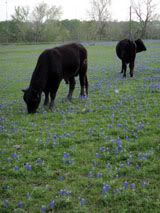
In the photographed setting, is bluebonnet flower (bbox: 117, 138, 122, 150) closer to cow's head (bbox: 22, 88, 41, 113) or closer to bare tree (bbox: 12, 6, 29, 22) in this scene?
cow's head (bbox: 22, 88, 41, 113)

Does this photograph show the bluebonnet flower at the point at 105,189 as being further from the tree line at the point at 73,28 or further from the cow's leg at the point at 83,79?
the tree line at the point at 73,28

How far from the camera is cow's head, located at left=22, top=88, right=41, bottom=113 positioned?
11.0m

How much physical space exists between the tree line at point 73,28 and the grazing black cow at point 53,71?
6994cm

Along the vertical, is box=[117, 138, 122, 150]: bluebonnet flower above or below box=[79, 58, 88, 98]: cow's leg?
below

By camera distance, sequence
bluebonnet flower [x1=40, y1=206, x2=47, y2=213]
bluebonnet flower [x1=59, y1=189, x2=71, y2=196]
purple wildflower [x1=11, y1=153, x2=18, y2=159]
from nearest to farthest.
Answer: bluebonnet flower [x1=40, y1=206, x2=47, y2=213] < bluebonnet flower [x1=59, y1=189, x2=71, y2=196] < purple wildflower [x1=11, y1=153, x2=18, y2=159]

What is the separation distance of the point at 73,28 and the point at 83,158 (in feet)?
330

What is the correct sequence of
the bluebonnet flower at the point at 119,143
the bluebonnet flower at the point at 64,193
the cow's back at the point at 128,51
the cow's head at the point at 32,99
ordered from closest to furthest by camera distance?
1. the bluebonnet flower at the point at 64,193
2. the bluebonnet flower at the point at 119,143
3. the cow's head at the point at 32,99
4. the cow's back at the point at 128,51

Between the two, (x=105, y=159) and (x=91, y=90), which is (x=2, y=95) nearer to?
(x=91, y=90)

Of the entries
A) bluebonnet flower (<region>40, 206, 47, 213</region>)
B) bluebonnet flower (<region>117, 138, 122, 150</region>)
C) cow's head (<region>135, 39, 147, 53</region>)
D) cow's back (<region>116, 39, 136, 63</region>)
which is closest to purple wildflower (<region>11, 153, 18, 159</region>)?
bluebonnet flower (<region>117, 138, 122, 150</region>)

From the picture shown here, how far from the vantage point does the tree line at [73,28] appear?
85.6 m

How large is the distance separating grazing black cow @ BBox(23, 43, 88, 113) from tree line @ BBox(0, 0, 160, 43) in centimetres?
6994

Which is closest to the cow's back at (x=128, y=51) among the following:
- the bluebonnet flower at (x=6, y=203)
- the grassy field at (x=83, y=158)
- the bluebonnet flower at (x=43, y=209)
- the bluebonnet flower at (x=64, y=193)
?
the grassy field at (x=83, y=158)

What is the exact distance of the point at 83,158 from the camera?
661 cm

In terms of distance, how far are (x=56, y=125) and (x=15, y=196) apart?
4207mm
